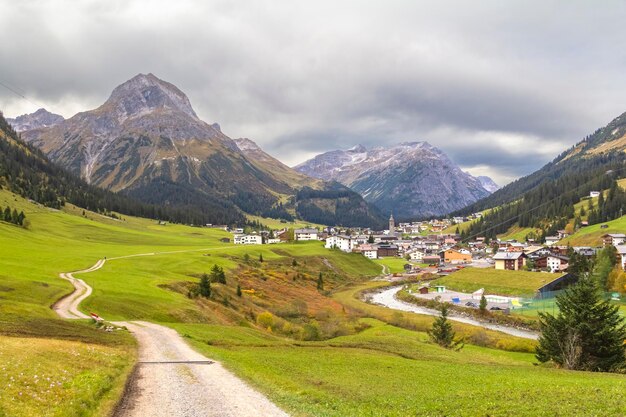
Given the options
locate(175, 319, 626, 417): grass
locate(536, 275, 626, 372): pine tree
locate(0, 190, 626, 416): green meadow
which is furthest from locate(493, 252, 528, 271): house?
locate(175, 319, 626, 417): grass

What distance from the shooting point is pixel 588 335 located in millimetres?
48875

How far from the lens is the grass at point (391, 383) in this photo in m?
22.3

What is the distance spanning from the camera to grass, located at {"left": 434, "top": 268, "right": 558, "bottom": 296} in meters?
140

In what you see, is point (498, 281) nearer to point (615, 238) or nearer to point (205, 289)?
point (615, 238)

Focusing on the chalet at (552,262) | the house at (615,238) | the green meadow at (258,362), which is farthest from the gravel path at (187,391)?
the house at (615,238)

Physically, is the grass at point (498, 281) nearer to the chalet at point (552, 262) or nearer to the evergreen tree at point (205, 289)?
the chalet at point (552, 262)

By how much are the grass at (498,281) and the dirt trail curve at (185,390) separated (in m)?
126

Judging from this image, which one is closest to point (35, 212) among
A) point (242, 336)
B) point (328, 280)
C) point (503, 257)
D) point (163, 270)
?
point (163, 270)

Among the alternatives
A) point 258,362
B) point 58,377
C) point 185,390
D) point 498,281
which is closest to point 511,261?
point 498,281

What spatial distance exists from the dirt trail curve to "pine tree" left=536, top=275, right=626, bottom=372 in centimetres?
3944

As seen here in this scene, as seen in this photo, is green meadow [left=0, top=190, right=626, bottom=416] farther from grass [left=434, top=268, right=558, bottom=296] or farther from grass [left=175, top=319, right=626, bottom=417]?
grass [left=434, top=268, right=558, bottom=296]

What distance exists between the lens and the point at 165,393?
79.4 feet

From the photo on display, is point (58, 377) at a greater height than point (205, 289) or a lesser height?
greater

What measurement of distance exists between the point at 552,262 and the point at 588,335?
478ft
